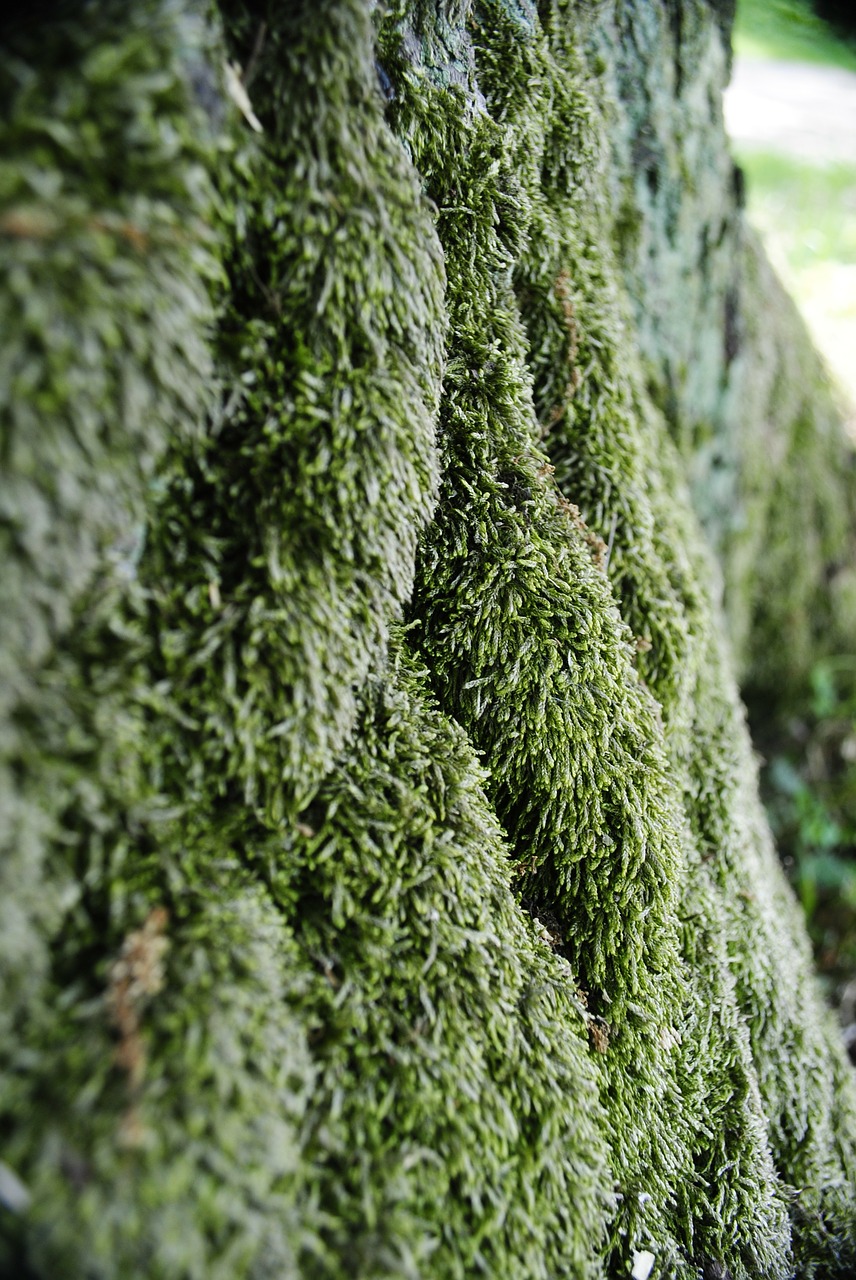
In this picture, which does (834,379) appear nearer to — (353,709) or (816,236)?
(816,236)

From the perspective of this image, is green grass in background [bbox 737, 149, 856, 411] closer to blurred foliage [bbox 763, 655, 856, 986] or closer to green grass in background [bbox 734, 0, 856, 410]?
green grass in background [bbox 734, 0, 856, 410]

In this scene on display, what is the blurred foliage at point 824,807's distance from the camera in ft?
11.8

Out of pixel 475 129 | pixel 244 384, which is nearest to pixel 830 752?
pixel 475 129

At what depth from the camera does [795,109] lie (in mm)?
11516

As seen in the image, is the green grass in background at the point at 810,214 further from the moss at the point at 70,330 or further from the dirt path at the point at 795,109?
the moss at the point at 70,330

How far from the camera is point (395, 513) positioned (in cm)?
122

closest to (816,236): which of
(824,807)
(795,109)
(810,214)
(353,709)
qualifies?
(810,214)

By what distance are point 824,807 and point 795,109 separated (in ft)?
40.3

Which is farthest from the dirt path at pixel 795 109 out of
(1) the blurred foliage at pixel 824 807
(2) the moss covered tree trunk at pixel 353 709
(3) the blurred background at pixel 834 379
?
(2) the moss covered tree trunk at pixel 353 709

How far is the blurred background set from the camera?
3.63 m

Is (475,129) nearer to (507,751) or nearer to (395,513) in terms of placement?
(395,513)

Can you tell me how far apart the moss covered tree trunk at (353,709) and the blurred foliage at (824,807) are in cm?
186

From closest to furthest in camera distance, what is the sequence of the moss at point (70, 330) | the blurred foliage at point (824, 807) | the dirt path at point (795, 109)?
the moss at point (70, 330), the blurred foliage at point (824, 807), the dirt path at point (795, 109)

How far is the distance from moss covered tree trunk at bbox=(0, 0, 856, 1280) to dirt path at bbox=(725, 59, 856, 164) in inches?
410
